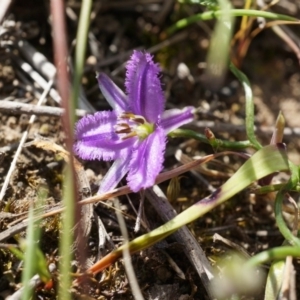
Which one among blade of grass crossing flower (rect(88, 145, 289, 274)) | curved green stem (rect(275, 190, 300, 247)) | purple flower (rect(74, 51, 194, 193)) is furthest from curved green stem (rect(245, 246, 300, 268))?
purple flower (rect(74, 51, 194, 193))

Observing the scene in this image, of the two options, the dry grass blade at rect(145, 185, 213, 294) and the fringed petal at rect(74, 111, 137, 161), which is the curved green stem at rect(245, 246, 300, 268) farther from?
the fringed petal at rect(74, 111, 137, 161)

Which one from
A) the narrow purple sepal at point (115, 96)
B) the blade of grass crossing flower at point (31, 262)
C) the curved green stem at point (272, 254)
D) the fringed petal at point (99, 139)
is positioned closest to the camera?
the blade of grass crossing flower at point (31, 262)

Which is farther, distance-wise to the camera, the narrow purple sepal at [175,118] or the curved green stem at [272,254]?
the narrow purple sepal at [175,118]

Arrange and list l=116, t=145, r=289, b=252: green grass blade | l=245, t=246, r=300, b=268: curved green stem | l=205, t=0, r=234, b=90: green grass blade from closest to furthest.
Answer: l=245, t=246, r=300, b=268: curved green stem, l=116, t=145, r=289, b=252: green grass blade, l=205, t=0, r=234, b=90: green grass blade

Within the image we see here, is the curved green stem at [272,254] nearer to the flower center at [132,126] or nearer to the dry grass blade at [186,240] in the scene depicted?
the dry grass blade at [186,240]

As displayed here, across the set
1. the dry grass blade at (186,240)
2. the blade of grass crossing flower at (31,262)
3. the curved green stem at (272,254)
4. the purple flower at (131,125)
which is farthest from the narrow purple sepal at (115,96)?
the curved green stem at (272,254)

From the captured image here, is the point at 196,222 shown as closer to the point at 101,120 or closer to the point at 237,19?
the point at 101,120

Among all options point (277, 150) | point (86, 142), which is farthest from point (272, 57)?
point (86, 142)
